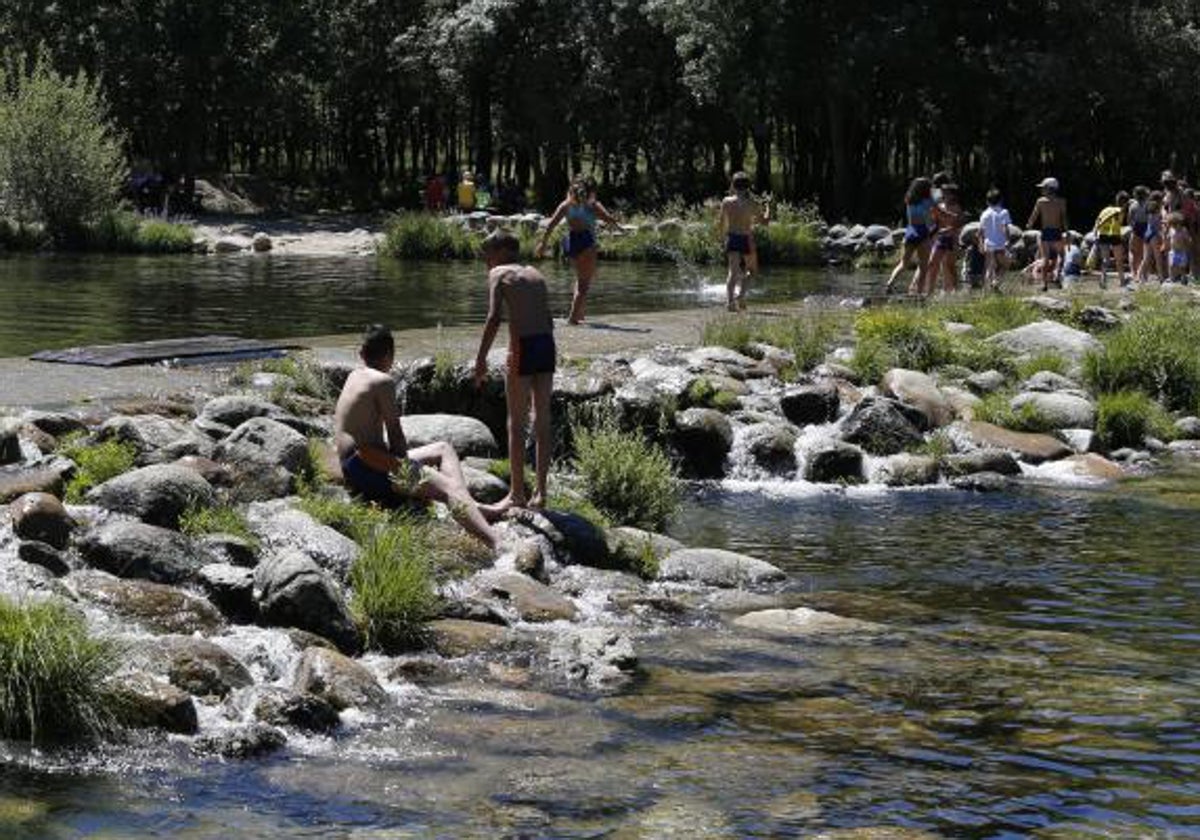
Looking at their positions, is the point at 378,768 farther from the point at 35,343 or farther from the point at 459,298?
the point at 459,298

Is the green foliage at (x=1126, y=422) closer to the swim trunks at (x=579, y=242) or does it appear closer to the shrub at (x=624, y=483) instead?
the swim trunks at (x=579, y=242)

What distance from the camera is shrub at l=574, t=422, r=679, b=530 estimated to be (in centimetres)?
1440

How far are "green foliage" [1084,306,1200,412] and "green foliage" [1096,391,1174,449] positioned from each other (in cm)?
78

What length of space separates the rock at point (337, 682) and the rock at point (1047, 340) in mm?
13601

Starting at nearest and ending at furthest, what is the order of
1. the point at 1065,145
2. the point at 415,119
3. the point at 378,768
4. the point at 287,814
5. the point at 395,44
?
1. the point at 287,814
2. the point at 378,768
3. the point at 1065,145
4. the point at 395,44
5. the point at 415,119

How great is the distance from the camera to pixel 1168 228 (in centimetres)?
2909

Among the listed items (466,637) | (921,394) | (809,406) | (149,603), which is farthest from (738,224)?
(149,603)

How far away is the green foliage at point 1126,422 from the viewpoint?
1941 centimetres

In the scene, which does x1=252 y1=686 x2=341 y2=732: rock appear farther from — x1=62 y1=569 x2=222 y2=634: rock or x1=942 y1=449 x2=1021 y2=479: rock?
x1=942 y1=449 x2=1021 y2=479: rock

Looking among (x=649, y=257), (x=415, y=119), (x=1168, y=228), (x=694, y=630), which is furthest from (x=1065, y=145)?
(x=694, y=630)

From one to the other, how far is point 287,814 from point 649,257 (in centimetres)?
3363

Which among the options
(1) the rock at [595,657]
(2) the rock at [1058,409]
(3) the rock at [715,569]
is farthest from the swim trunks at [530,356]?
(2) the rock at [1058,409]

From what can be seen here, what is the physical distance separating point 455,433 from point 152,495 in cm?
384

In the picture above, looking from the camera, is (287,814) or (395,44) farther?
(395,44)
